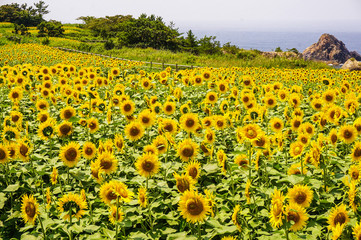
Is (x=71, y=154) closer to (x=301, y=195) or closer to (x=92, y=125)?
(x=92, y=125)

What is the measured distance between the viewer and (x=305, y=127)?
12.2 feet

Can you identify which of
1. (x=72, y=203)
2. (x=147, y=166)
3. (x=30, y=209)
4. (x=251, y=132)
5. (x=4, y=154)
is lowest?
(x=30, y=209)

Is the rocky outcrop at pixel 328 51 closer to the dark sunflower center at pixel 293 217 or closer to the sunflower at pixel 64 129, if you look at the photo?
the sunflower at pixel 64 129

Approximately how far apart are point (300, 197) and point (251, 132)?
826 millimetres

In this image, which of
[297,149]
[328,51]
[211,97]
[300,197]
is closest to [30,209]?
[300,197]

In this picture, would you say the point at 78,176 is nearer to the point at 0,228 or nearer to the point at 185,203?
the point at 0,228

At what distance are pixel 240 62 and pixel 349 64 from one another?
8937mm

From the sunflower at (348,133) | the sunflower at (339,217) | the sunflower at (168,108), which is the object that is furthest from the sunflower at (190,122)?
the sunflower at (339,217)

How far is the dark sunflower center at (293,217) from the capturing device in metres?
2.08

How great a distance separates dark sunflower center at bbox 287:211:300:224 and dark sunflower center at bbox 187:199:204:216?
64 cm

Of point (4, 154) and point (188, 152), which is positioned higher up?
point (188, 152)

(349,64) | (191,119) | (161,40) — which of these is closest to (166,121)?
(191,119)

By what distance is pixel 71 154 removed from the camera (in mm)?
3164

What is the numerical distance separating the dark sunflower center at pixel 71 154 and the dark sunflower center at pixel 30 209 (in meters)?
0.76
